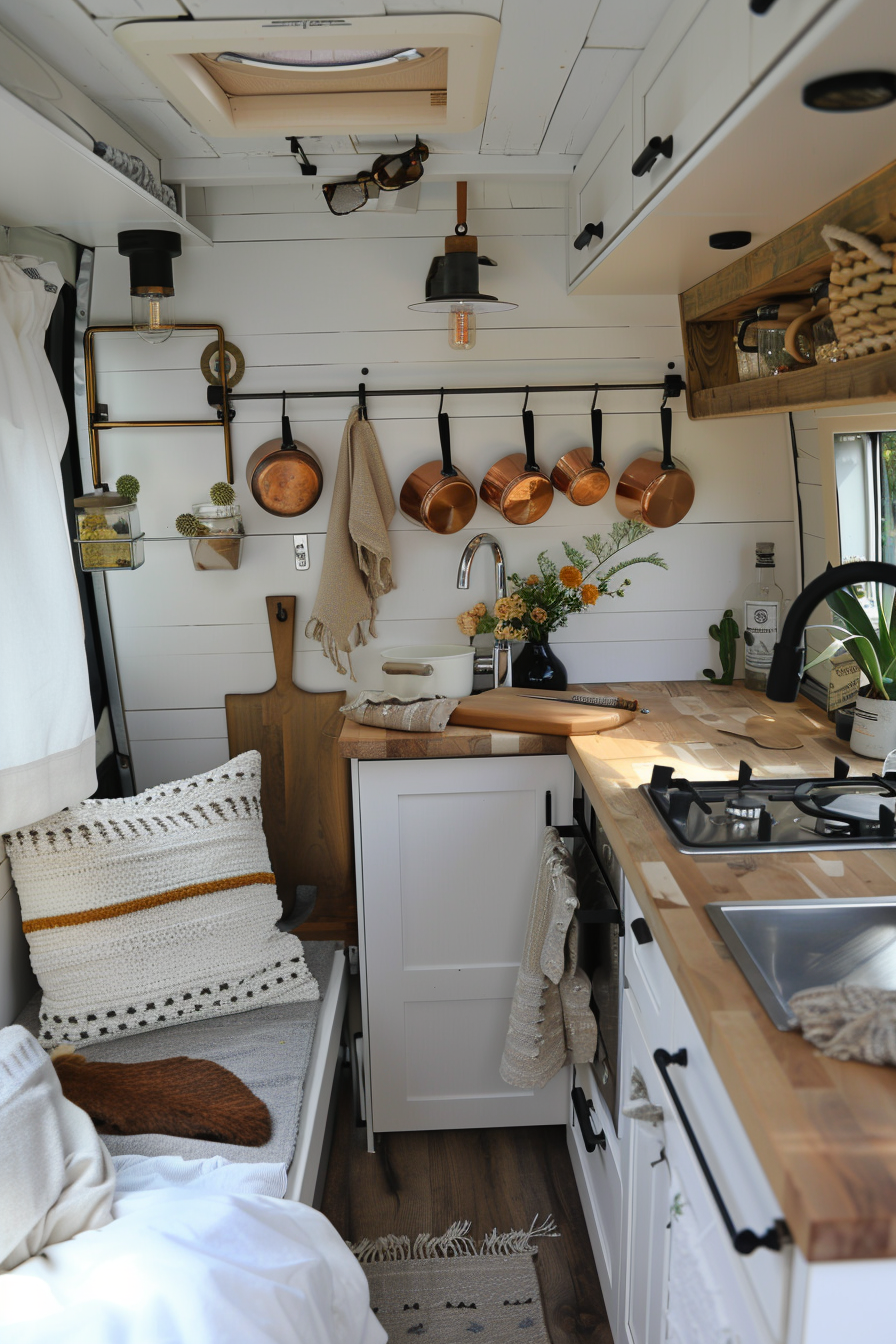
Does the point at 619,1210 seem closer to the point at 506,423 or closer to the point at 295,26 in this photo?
the point at 506,423

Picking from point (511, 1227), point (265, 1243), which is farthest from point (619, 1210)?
point (265, 1243)

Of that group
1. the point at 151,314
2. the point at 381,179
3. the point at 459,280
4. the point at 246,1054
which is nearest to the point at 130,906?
the point at 246,1054

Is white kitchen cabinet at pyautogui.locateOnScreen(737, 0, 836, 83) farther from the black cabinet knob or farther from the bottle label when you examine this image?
the bottle label

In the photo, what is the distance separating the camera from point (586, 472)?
2424 mm

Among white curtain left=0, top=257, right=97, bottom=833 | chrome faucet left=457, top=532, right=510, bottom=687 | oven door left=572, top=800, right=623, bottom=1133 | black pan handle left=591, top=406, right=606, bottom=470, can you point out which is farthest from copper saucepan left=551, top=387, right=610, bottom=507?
white curtain left=0, top=257, right=97, bottom=833

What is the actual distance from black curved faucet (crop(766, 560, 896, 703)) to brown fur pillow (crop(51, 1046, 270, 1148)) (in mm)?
1133

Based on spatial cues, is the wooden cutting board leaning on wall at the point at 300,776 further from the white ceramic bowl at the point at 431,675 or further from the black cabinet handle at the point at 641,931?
the black cabinet handle at the point at 641,931

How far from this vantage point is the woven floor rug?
1879 mm

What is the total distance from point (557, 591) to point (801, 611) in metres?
1.03

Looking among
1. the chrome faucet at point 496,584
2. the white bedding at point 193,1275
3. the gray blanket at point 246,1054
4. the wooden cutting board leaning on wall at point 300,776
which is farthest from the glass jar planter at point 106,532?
the white bedding at point 193,1275

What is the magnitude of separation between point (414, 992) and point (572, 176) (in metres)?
1.91

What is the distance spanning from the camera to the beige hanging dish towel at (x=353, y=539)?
238 centimetres

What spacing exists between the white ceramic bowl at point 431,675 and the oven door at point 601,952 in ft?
1.42

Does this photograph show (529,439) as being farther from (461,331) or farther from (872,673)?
(872,673)
